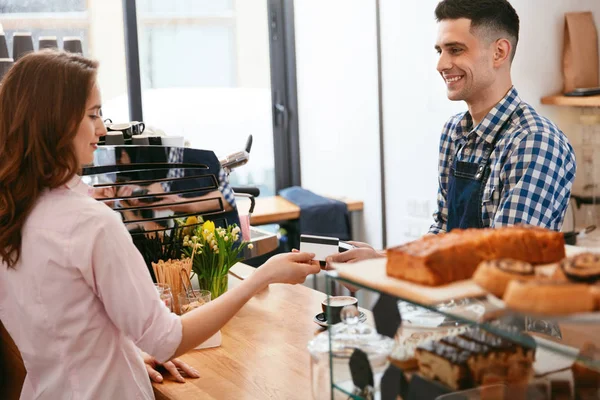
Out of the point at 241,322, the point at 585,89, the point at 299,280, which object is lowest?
the point at 241,322

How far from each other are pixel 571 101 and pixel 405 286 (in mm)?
2793

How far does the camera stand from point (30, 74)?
1.63 meters

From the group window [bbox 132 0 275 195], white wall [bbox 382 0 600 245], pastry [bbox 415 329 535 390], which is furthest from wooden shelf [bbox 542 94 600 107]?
pastry [bbox 415 329 535 390]

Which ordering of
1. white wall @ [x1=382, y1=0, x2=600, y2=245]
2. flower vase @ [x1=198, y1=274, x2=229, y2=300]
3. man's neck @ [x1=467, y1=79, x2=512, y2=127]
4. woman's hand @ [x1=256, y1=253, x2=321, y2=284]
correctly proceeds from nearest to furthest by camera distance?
woman's hand @ [x1=256, y1=253, x2=321, y2=284], man's neck @ [x1=467, y1=79, x2=512, y2=127], flower vase @ [x1=198, y1=274, x2=229, y2=300], white wall @ [x1=382, y1=0, x2=600, y2=245]

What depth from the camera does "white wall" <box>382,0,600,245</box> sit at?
378cm

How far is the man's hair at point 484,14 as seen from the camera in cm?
240

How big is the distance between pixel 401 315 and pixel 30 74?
94cm

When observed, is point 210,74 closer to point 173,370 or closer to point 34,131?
point 173,370

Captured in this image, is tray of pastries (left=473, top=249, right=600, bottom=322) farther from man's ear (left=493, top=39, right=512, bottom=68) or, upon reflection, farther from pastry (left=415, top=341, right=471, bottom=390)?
man's ear (left=493, top=39, right=512, bottom=68)

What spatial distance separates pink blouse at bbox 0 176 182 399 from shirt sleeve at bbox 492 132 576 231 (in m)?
0.98

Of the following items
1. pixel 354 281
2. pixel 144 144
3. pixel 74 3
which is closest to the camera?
pixel 354 281

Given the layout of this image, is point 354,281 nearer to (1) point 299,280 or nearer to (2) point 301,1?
(1) point 299,280

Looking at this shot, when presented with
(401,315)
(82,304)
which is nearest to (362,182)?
(82,304)

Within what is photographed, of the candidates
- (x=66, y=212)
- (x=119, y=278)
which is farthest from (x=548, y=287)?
(x=66, y=212)
